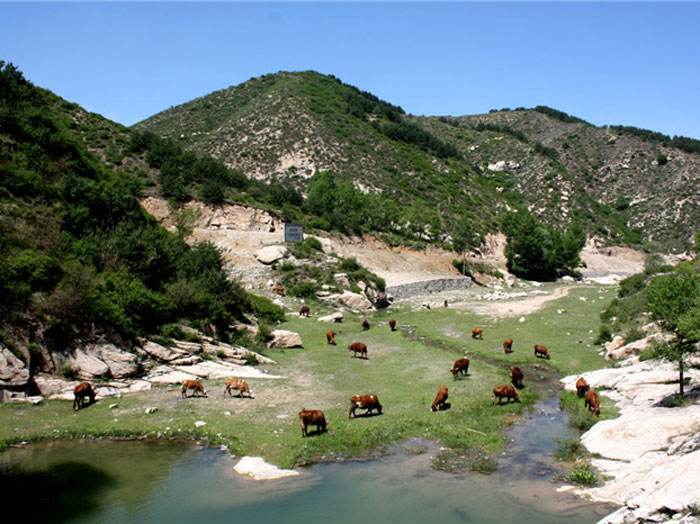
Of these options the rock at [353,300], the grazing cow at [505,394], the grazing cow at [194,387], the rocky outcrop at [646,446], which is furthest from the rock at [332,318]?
the grazing cow at [505,394]

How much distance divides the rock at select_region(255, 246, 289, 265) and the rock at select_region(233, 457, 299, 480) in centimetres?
3984

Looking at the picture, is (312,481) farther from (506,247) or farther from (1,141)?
(506,247)

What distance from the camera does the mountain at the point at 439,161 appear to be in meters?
103

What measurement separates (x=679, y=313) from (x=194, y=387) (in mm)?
19099

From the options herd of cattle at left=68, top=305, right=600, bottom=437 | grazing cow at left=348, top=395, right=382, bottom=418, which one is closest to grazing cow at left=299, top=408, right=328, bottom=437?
herd of cattle at left=68, top=305, right=600, bottom=437

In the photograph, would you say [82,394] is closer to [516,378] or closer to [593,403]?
[516,378]

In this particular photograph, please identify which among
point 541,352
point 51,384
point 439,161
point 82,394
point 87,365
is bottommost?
point 541,352

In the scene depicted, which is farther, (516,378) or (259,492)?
(516,378)

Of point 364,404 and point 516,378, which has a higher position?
point 364,404

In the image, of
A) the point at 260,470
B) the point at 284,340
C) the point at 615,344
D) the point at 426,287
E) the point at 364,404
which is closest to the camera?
the point at 260,470

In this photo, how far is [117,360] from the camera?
2495 cm

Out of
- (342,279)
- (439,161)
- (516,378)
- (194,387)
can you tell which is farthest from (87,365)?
(439,161)

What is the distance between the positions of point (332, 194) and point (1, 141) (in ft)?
161

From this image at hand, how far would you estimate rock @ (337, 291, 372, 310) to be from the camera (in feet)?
168
